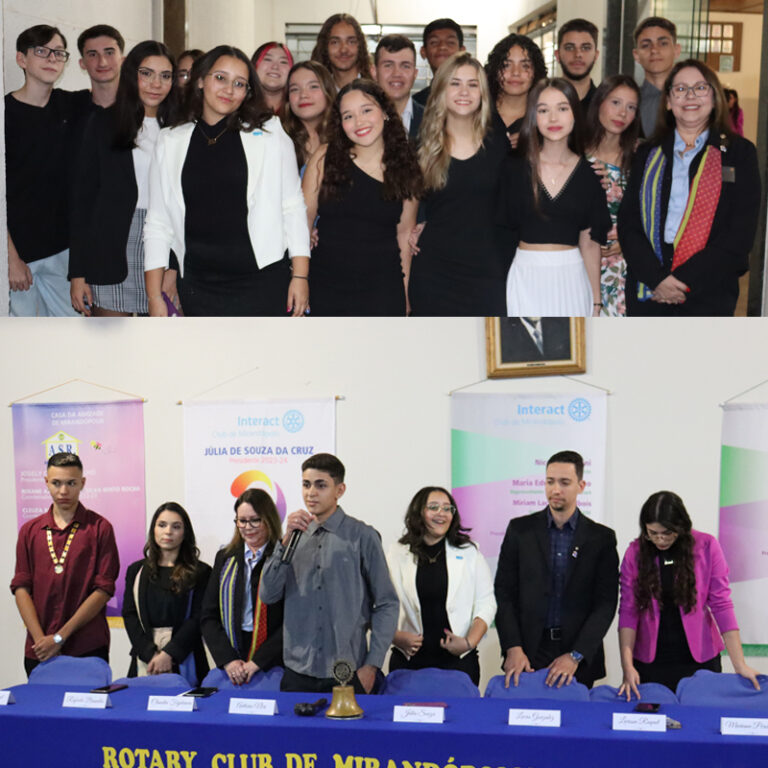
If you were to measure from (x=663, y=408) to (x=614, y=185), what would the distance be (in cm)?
100

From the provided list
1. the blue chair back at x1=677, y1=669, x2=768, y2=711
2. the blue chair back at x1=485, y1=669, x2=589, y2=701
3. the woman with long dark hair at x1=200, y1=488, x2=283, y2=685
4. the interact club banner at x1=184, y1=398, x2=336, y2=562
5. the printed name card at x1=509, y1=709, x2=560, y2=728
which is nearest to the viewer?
the printed name card at x1=509, y1=709, x2=560, y2=728

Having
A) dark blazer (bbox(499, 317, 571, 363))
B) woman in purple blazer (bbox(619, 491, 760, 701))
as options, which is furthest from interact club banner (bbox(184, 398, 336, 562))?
woman in purple blazer (bbox(619, 491, 760, 701))

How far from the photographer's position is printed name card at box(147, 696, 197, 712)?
351cm

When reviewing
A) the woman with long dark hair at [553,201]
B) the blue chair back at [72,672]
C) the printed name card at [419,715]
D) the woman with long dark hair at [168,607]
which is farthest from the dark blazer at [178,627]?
the woman with long dark hair at [553,201]

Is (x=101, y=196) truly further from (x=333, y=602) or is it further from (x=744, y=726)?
(x=744, y=726)

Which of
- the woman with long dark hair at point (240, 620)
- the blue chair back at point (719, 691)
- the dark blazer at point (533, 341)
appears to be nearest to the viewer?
the blue chair back at point (719, 691)

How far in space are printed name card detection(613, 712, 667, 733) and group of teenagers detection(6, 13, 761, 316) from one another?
1.66 m

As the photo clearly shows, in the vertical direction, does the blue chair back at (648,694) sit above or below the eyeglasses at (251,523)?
below

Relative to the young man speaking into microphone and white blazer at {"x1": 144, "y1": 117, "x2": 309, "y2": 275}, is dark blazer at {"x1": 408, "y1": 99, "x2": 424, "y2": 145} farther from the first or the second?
the young man speaking into microphone

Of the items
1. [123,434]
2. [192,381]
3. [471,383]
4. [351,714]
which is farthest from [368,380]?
[351,714]

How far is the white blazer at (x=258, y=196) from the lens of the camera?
4.15 metres

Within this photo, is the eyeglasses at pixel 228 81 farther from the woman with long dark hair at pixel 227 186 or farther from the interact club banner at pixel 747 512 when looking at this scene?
the interact club banner at pixel 747 512

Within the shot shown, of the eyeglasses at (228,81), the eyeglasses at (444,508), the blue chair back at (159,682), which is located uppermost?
the eyeglasses at (228,81)

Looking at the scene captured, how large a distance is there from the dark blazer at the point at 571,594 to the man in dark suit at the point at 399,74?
1.89 meters
